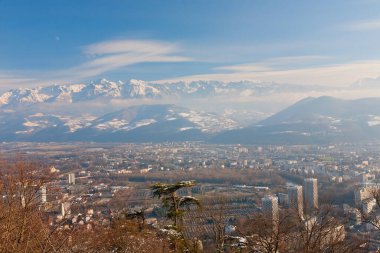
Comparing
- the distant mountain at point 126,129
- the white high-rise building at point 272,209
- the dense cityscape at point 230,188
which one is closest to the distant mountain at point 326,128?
the distant mountain at point 126,129

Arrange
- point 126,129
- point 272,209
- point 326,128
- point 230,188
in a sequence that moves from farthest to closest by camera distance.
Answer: point 126,129
point 326,128
point 230,188
point 272,209

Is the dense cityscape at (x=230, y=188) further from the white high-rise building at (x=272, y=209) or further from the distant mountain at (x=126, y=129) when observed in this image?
the distant mountain at (x=126, y=129)

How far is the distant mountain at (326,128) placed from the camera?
84312mm

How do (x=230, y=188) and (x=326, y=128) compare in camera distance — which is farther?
(x=326, y=128)

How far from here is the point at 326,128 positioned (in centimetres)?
9250

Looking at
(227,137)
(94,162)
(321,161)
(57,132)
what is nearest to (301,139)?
(227,137)

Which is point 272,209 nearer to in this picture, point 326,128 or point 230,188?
point 230,188

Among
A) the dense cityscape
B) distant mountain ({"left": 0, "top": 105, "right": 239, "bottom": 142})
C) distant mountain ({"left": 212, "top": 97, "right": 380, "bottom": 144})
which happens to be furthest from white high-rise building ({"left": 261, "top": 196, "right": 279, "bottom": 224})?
distant mountain ({"left": 0, "top": 105, "right": 239, "bottom": 142})

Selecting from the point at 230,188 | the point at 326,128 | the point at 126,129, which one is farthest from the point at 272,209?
the point at 126,129

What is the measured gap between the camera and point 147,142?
4166 inches

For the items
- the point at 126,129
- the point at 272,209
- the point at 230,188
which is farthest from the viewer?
the point at 126,129

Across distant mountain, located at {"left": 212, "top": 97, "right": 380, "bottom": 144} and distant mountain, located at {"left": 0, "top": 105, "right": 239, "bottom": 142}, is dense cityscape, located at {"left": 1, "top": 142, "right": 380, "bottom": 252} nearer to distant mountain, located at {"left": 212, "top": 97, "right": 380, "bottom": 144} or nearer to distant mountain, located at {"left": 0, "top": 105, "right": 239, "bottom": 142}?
distant mountain, located at {"left": 212, "top": 97, "right": 380, "bottom": 144}

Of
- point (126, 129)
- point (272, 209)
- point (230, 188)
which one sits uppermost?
point (126, 129)

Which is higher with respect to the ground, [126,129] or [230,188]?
[126,129]
